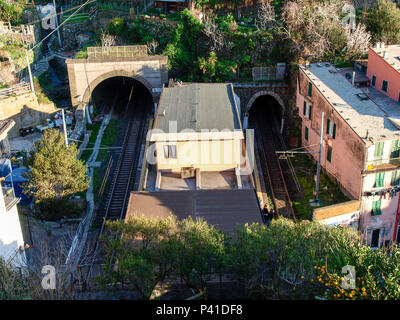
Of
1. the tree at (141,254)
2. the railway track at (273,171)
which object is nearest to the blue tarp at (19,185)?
the tree at (141,254)

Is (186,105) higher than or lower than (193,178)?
higher

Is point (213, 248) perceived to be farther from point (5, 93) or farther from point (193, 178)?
point (5, 93)

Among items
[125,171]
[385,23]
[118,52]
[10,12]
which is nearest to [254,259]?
[125,171]

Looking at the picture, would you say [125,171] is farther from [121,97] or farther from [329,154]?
[121,97]

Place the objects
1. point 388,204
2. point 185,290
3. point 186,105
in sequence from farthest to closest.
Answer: point 186,105 < point 388,204 < point 185,290

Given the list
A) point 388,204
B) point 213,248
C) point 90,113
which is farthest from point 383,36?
point 213,248

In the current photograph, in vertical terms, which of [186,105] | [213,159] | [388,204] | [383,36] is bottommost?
[388,204]
